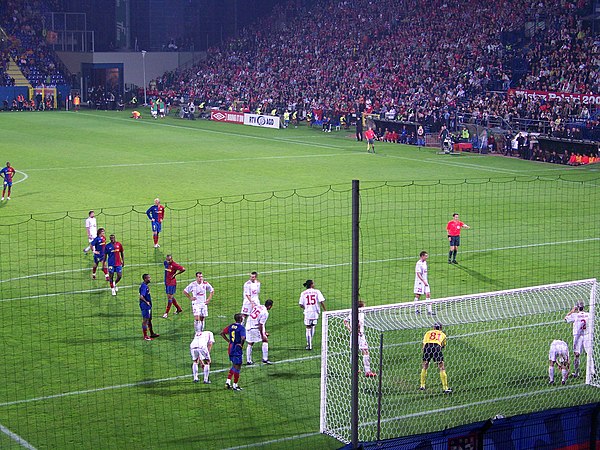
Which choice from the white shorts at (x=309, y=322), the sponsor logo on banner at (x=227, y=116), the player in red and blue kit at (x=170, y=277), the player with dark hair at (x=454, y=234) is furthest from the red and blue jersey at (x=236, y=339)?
the sponsor logo on banner at (x=227, y=116)

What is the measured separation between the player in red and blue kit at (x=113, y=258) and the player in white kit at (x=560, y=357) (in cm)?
1006

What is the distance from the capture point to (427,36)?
65.8 metres

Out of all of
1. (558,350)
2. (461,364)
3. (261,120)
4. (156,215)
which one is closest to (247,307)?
(461,364)

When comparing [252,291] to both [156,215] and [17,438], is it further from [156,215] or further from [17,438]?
[156,215]

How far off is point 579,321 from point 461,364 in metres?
2.17

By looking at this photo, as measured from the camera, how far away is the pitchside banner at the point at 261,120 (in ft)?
205

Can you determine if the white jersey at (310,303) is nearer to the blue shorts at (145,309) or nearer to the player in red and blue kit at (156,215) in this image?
the blue shorts at (145,309)

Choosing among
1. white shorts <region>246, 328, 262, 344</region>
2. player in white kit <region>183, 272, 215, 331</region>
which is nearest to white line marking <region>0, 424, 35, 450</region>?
white shorts <region>246, 328, 262, 344</region>

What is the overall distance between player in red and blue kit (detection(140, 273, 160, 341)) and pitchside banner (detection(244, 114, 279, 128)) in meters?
43.9

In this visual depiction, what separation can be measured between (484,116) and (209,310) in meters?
33.3

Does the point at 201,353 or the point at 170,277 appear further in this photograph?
the point at 170,277

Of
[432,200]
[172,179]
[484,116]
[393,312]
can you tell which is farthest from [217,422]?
[484,116]

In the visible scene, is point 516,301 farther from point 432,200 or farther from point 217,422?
point 432,200

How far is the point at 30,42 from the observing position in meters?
81.4
